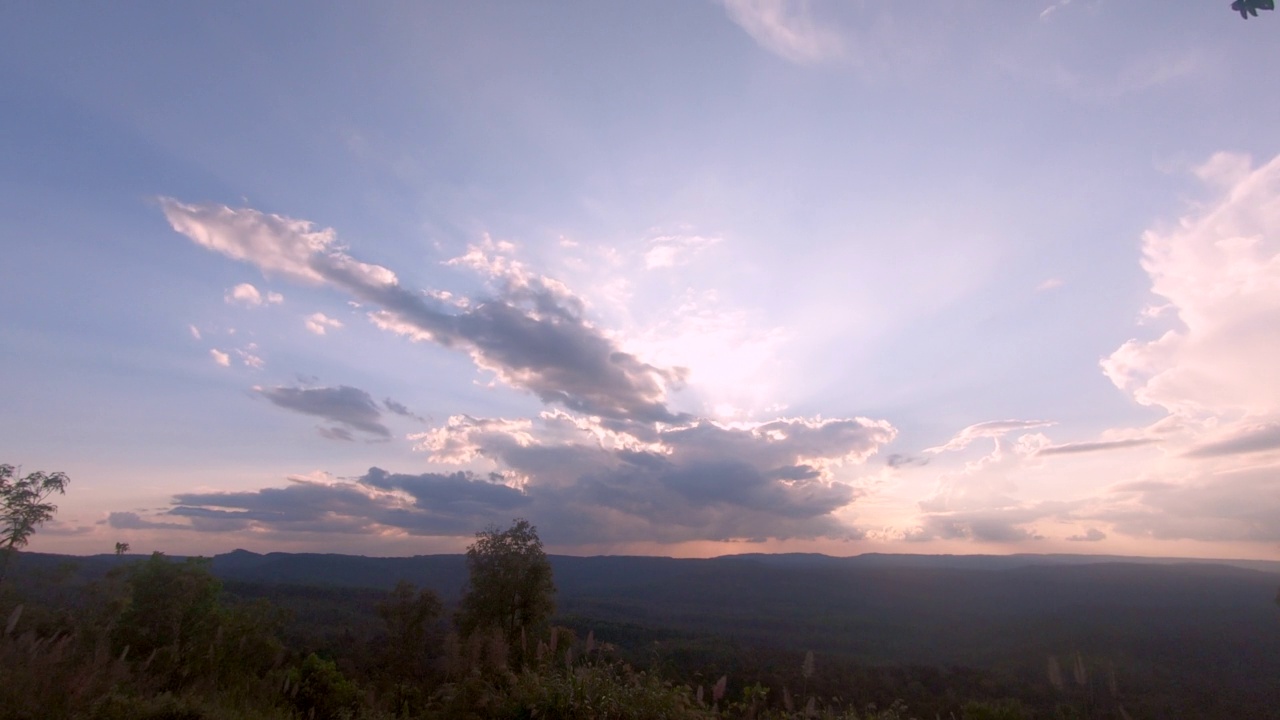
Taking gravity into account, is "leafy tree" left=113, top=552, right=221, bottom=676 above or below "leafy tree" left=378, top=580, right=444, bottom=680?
above

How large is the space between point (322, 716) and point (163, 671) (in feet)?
12.5

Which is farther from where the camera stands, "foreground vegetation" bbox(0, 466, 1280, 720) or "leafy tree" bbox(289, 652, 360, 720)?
"leafy tree" bbox(289, 652, 360, 720)

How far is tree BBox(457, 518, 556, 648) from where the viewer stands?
105ft

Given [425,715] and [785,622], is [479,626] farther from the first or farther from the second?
[785,622]

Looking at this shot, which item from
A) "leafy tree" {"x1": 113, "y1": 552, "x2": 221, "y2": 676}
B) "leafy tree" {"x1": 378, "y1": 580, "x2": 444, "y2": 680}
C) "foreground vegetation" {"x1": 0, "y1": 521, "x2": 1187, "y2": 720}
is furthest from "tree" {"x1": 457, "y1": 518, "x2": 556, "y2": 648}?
"leafy tree" {"x1": 113, "y1": 552, "x2": 221, "y2": 676}

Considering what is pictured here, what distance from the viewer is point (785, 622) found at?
4119 inches

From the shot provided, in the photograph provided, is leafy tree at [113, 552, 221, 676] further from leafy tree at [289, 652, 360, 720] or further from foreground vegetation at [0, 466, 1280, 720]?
leafy tree at [289, 652, 360, 720]

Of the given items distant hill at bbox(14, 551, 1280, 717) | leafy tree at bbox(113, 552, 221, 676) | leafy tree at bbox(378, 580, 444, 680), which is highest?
leafy tree at bbox(113, 552, 221, 676)

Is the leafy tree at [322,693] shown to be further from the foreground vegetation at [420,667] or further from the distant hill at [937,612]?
the distant hill at [937,612]

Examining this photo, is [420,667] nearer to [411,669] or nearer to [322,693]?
[411,669]

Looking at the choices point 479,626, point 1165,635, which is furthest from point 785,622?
point 479,626

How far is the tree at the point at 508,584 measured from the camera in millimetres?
31922

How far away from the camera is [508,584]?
32.2 meters

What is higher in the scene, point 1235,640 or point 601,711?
point 601,711
